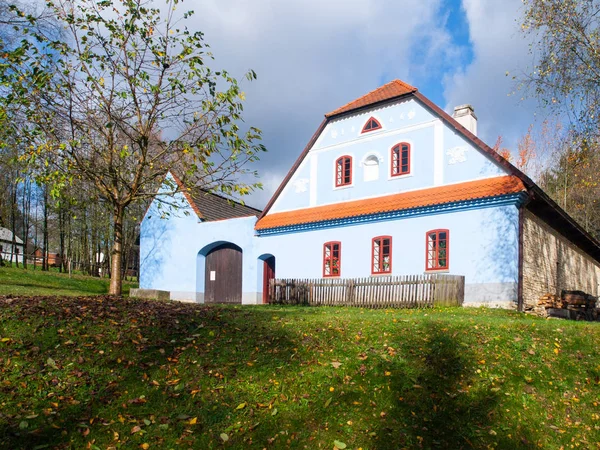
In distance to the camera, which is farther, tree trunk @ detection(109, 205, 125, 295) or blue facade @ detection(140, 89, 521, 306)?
blue facade @ detection(140, 89, 521, 306)

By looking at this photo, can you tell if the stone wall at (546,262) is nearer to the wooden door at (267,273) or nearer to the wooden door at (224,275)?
the wooden door at (267,273)

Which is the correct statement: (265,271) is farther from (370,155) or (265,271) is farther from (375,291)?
(370,155)

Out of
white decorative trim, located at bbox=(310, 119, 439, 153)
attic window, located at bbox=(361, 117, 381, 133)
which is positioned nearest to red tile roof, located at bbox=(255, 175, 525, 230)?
white decorative trim, located at bbox=(310, 119, 439, 153)

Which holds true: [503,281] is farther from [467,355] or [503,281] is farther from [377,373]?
[377,373]

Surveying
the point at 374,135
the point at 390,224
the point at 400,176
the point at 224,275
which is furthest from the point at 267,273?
the point at 374,135

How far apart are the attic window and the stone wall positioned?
661 centimetres

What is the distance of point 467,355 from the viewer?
26.7ft

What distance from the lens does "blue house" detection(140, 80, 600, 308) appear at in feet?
56.3

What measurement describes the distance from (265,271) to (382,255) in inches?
241

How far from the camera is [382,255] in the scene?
1967 cm

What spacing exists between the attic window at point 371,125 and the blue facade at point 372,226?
0.14 meters

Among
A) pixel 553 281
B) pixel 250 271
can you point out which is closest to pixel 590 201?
pixel 553 281

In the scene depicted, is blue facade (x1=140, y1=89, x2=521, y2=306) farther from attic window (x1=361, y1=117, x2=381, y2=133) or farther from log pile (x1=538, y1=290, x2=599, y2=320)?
log pile (x1=538, y1=290, x2=599, y2=320)

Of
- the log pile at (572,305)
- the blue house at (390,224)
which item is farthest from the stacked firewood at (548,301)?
the blue house at (390,224)
